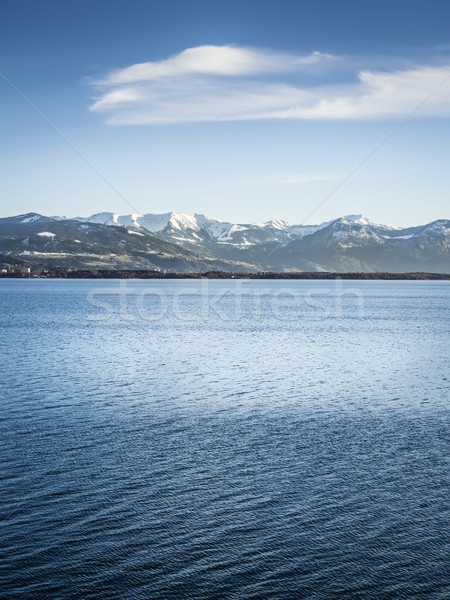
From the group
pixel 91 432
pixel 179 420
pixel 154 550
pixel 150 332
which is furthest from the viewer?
A: pixel 150 332

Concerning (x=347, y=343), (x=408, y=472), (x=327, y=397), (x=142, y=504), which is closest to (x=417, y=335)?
(x=347, y=343)

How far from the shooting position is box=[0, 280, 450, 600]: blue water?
14.7 m

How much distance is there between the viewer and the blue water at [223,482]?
14.7 m

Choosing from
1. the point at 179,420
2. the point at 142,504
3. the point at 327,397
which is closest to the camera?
the point at 142,504

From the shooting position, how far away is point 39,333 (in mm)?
69500

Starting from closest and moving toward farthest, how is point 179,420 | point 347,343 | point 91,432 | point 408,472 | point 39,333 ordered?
→ 1. point 408,472
2. point 91,432
3. point 179,420
4. point 347,343
5. point 39,333

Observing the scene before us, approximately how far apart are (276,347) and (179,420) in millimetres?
32385

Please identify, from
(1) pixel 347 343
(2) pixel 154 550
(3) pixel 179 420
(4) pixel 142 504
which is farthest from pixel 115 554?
(1) pixel 347 343

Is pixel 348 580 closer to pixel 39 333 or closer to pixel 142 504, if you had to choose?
pixel 142 504

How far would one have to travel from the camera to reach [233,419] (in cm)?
2922

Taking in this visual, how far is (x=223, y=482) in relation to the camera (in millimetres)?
20625

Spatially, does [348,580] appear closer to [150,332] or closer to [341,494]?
[341,494]

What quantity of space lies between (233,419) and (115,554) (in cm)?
1413

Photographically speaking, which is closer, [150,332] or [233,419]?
[233,419]
